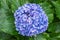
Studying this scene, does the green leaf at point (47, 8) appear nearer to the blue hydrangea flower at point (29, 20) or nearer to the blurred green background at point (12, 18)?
the blurred green background at point (12, 18)

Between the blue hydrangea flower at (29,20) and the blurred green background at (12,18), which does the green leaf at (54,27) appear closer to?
the blurred green background at (12,18)

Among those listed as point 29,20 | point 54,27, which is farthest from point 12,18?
point 54,27

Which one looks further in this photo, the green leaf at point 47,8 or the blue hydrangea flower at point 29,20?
the green leaf at point 47,8

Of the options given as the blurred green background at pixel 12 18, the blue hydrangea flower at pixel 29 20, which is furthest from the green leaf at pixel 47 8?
the blue hydrangea flower at pixel 29 20

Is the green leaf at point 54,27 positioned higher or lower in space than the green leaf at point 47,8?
lower

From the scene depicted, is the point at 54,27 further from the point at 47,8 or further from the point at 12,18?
the point at 12,18

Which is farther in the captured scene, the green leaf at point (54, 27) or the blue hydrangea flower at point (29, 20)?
the green leaf at point (54, 27)

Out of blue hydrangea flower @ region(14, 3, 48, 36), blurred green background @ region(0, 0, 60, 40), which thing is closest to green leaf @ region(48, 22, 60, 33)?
blurred green background @ region(0, 0, 60, 40)

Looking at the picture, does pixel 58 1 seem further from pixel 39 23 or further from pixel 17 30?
pixel 17 30
